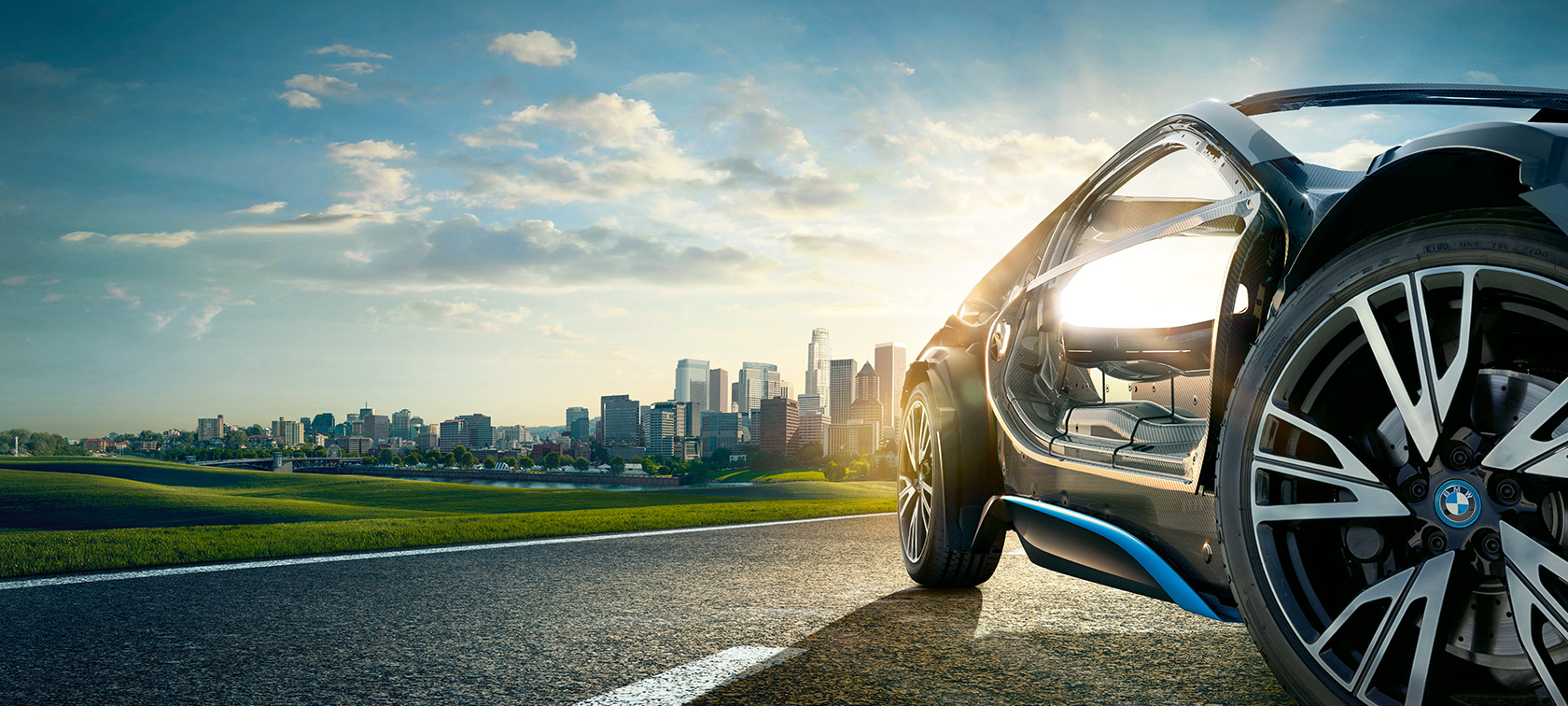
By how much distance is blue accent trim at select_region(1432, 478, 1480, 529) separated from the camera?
62.6 inches

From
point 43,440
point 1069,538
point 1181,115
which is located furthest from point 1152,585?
point 43,440

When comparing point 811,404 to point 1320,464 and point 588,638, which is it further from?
point 1320,464

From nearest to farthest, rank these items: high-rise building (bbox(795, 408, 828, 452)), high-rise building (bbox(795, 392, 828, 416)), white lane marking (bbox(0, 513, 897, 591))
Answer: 1. white lane marking (bbox(0, 513, 897, 591))
2. high-rise building (bbox(795, 408, 828, 452))
3. high-rise building (bbox(795, 392, 828, 416))

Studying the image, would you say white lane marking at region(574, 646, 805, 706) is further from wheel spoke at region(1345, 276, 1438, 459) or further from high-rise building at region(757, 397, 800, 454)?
high-rise building at region(757, 397, 800, 454)

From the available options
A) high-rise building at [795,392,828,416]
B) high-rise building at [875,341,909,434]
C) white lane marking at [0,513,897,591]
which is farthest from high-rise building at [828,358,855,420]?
white lane marking at [0,513,897,591]

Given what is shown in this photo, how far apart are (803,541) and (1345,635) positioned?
4663mm

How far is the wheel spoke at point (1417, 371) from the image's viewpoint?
5.37 feet

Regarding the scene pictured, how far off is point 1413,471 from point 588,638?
2571 mm

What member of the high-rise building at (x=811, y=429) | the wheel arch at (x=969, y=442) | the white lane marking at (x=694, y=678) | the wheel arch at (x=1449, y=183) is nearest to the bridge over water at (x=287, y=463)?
the high-rise building at (x=811, y=429)

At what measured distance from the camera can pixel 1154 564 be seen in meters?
2.41

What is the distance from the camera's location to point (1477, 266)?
160 centimetres

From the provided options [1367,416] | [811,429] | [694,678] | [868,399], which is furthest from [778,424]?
[1367,416]

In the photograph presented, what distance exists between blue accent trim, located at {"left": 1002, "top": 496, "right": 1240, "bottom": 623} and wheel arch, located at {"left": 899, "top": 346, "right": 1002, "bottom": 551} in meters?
0.83

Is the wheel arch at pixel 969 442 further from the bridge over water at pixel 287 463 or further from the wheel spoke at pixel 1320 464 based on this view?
the bridge over water at pixel 287 463
